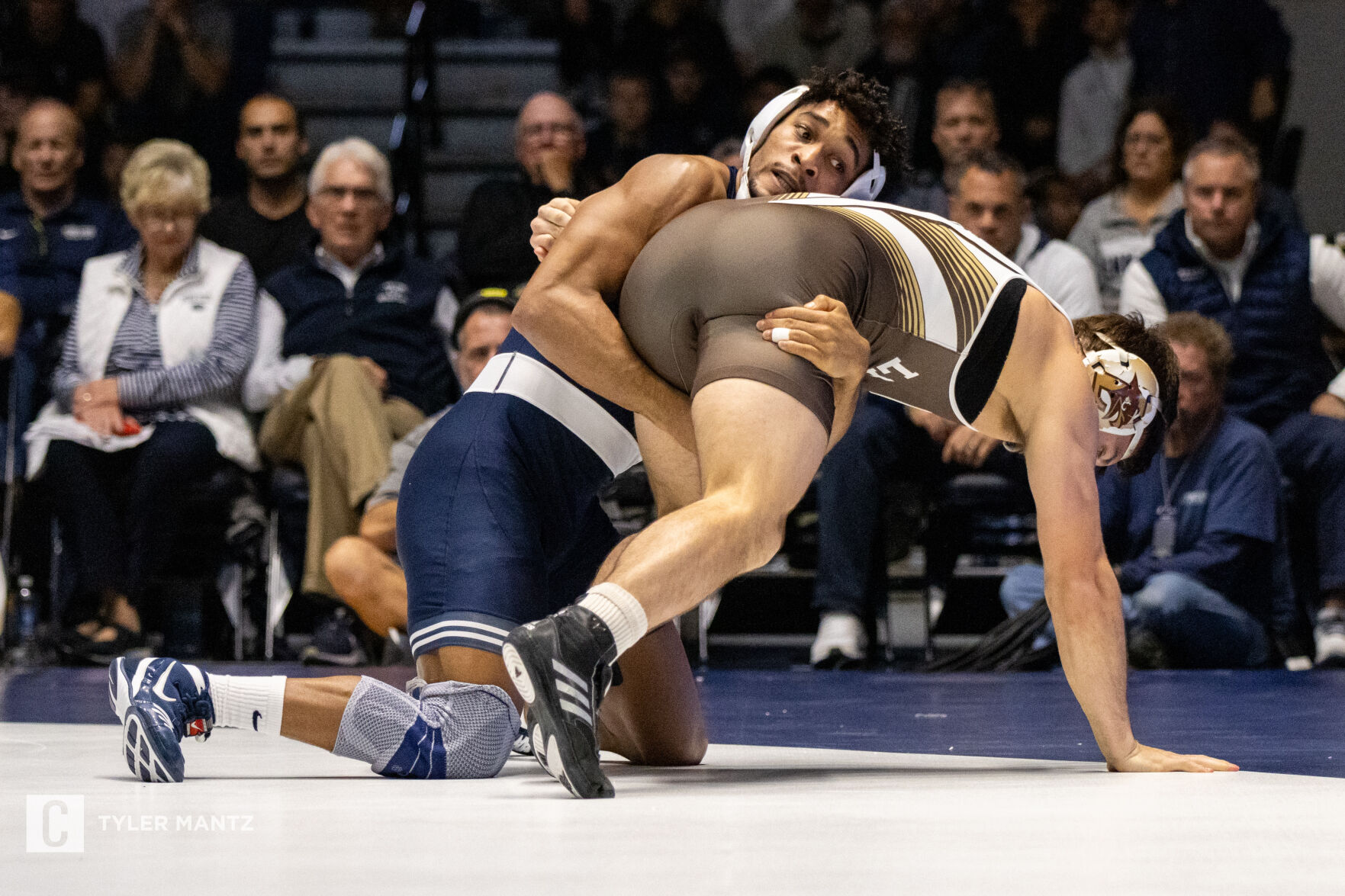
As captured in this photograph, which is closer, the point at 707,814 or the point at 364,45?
the point at 707,814

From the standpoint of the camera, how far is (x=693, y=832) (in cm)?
186

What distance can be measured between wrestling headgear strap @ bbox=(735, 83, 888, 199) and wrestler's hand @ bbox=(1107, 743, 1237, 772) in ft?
3.30

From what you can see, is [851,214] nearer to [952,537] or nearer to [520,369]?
[520,369]

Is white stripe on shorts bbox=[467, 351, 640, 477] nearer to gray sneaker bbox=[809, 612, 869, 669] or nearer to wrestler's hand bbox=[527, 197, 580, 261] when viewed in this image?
wrestler's hand bbox=[527, 197, 580, 261]

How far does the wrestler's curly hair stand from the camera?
9.14 ft

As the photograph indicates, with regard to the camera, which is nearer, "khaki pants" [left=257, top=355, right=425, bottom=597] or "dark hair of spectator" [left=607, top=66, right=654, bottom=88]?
"khaki pants" [left=257, top=355, right=425, bottom=597]

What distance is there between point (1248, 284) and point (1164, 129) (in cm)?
85

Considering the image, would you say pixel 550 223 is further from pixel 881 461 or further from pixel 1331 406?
pixel 1331 406

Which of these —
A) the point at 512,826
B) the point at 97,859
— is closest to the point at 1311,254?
the point at 512,826

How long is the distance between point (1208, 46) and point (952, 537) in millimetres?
2992

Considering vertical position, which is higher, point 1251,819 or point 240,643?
point 1251,819

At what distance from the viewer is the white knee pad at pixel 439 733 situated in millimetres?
2416

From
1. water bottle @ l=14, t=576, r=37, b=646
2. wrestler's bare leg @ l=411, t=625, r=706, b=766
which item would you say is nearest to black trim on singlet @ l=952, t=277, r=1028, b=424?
wrestler's bare leg @ l=411, t=625, r=706, b=766

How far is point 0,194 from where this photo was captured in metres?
6.16
